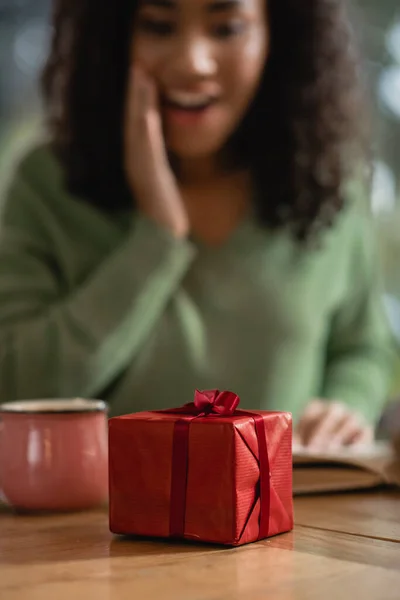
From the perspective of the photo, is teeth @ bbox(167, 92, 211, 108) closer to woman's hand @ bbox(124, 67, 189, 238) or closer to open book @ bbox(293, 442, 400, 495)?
woman's hand @ bbox(124, 67, 189, 238)

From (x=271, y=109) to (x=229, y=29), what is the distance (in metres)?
0.20

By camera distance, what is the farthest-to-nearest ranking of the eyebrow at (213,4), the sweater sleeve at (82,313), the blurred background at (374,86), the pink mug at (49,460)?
1. the blurred background at (374,86)
2. the eyebrow at (213,4)
3. the sweater sleeve at (82,313)
4. the pink mug at (49,460)

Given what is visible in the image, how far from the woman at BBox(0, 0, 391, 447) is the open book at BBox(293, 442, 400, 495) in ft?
1.65

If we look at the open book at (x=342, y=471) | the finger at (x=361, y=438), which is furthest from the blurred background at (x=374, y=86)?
the open book at (x=342, y=471)

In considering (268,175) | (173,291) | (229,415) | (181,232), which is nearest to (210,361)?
(173,291)

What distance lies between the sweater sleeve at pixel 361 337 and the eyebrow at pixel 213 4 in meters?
0.50

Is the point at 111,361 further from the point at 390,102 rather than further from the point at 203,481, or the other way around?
the point at 390,102

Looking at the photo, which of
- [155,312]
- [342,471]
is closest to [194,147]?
[155,312]

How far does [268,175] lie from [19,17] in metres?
0.98

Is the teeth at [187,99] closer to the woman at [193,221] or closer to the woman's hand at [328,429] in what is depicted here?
the woman at [193,221]

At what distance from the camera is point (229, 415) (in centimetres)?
55

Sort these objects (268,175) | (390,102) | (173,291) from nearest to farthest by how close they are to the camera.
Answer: (173,291), (268,175), (390,102)

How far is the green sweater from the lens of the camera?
51.3 inches

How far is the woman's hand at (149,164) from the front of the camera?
1.34 meters
